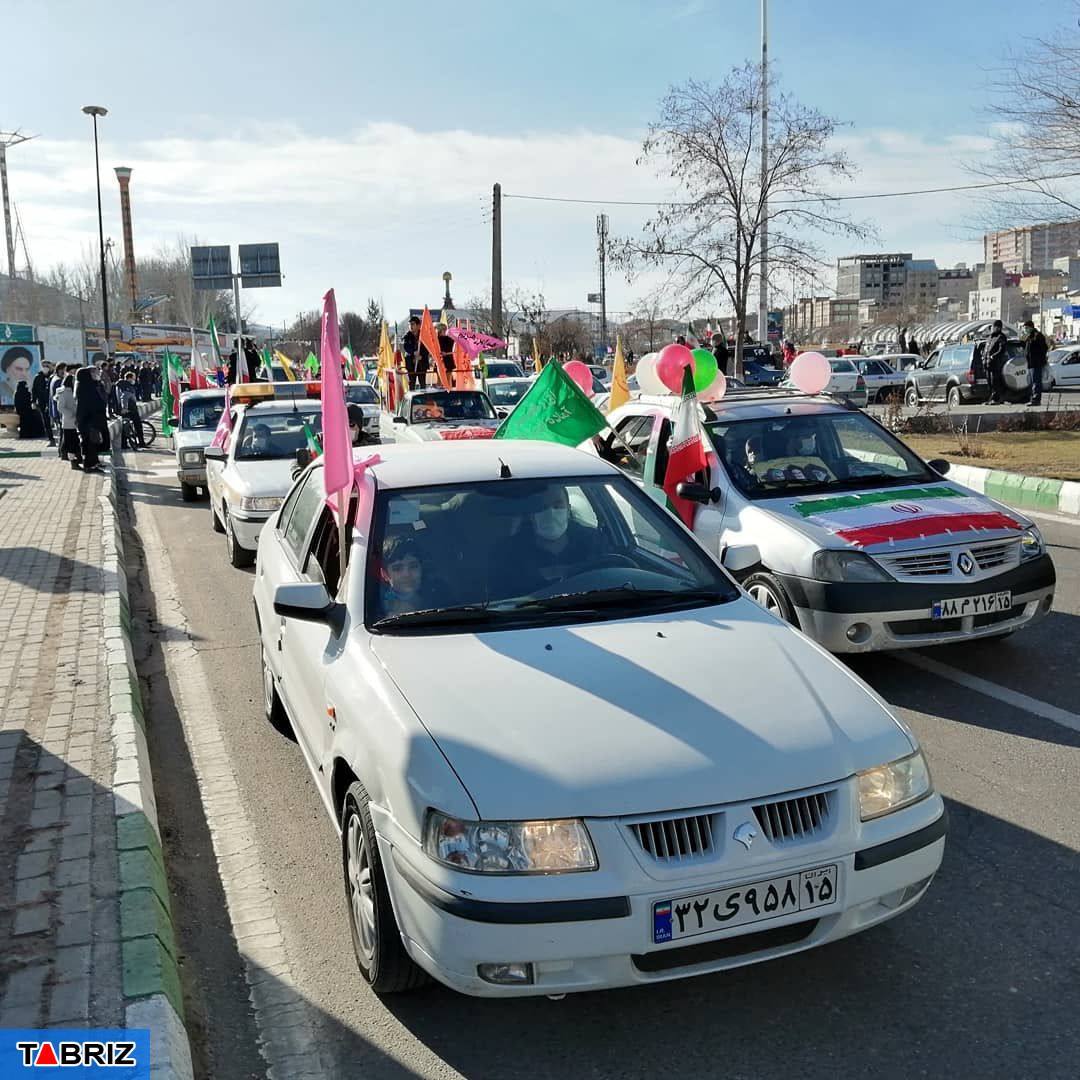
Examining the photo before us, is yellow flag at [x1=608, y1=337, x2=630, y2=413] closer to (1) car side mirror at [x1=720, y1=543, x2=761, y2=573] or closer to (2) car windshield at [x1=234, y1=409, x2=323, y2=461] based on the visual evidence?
(2) car windshield at [x1=234, y1=409, x2=323, y2=461]

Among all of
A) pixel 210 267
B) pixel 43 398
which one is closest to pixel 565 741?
pixel 43 398

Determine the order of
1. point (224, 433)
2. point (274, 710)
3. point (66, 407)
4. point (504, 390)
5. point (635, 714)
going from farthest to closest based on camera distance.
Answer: point (504, 390) → point (66, 407) → point (224, 433) → point (274, 710) → point (635, 714)

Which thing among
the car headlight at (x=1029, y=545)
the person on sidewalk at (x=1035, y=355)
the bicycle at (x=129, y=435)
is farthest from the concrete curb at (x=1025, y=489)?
the bicycle at (x=129, y=435)

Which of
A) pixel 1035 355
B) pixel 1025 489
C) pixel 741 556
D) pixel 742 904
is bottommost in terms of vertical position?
pixel 1025 489

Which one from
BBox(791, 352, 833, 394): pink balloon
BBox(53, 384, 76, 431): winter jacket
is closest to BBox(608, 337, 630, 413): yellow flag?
BBox(791, 352, 833, 394): pink balloon

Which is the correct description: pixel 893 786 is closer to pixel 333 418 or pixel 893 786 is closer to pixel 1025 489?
pixel 333 418

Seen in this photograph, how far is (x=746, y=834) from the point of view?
301 centimetres

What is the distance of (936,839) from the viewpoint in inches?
132

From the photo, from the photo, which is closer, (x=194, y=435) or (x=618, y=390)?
(x=618, y=390)

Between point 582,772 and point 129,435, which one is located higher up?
point 582,772

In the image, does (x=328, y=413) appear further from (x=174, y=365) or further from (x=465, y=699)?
(x=174, y=365)

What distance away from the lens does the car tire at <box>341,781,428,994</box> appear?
3.35m

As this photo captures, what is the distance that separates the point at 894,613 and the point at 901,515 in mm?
704

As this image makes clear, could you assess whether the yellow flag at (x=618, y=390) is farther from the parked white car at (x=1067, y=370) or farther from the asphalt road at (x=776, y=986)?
the parked white car at (x=1067, y=370)
